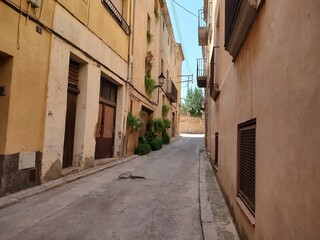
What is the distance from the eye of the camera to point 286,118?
204 centimetres

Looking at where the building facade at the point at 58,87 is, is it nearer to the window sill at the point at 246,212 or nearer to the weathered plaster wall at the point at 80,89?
the weathered plaster wall at the point at 80,89

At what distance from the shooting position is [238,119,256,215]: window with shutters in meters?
3.37

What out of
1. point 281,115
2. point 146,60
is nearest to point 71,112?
point 281,115

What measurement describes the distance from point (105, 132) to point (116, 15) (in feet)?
13.7

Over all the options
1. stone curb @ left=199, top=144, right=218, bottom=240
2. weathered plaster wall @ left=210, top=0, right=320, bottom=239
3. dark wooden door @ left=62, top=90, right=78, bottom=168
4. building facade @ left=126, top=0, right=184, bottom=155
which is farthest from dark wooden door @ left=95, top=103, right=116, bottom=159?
weathered plaster wall @ left=210, top=0, right=320, bottom=239

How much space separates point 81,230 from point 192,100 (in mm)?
41482

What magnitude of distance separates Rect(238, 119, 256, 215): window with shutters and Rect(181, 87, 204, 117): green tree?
39541 mm

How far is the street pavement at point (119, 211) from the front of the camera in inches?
149

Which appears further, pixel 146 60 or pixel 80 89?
→ pixel 146 60

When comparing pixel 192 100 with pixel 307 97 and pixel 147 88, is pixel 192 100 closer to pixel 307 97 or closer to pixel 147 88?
pixel 147 88

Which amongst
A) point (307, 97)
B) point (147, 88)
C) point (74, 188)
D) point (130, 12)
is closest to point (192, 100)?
point (147, 88)

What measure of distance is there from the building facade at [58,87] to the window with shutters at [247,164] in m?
3.95

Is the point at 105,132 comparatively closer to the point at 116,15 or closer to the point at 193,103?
the point at 116,15

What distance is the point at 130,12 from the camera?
11.9 meters
